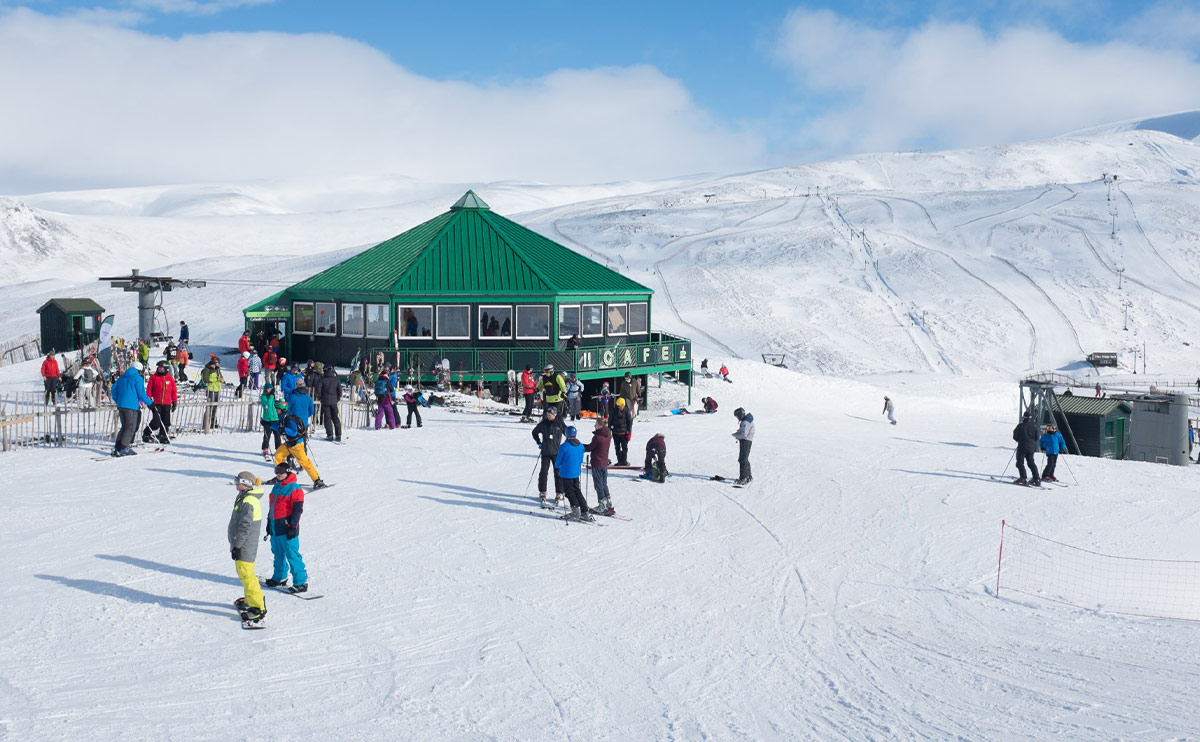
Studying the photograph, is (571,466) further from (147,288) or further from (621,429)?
(147,288)

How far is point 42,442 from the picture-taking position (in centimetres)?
1817

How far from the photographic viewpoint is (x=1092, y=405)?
2997cm

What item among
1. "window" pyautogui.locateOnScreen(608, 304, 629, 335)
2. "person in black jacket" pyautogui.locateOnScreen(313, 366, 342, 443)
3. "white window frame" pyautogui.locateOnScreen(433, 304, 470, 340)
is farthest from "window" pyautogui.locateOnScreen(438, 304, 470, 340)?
"person in black jacket" pyautogui.locateOnScreen(313, 366, 342, 443)

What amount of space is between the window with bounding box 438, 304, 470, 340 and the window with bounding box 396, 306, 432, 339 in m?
0.12

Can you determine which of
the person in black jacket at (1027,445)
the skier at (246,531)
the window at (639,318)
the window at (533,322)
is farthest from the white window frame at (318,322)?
the skier at (246,531)

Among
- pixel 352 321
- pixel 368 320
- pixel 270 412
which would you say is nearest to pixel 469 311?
pixel 368 320

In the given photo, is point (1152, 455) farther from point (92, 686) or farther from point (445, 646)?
point (92, 686)

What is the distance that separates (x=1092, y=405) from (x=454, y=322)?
20.0 meters

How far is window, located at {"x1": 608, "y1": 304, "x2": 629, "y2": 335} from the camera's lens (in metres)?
33.9

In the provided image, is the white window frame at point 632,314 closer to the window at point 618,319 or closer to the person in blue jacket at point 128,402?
the window at point 618,319

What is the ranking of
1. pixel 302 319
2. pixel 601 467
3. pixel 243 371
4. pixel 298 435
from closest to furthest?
pixel 298 435
pixel 601 467
pixel 243 371
pixel 302 319

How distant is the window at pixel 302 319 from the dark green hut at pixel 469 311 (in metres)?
0.03

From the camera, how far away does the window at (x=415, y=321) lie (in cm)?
3067

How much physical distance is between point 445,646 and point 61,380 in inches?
818
